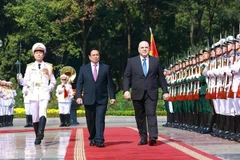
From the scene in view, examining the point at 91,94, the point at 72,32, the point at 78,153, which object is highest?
the point at 72,32

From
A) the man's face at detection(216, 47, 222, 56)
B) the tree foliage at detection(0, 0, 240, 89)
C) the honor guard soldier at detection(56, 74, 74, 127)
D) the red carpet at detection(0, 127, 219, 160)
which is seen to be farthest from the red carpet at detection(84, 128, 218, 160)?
the tree foliage at detection(0, 0, 240, 89)

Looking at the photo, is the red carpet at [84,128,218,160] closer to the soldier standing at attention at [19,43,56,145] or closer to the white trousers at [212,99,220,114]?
the soldier standing at attention at [19,43,56,145]

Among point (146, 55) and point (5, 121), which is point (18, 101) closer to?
point (5, 121)

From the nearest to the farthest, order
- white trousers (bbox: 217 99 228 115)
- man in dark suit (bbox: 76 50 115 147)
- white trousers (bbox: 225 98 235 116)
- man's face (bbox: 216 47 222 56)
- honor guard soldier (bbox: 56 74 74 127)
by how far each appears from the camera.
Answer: man in dark suit (bbox: 76 50 115 147) → white trousers (bbox: 225 98 235 116) → white trousers (bbox: 217 99 228 115) → man's face (bbox: 216 47 222 56) → honor guard soldier (bbox: 56 74 74 127)

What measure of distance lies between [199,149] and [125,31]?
48.8 meters

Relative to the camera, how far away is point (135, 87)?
15891mm

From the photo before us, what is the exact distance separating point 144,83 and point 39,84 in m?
2.54

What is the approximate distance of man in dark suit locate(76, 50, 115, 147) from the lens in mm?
16047

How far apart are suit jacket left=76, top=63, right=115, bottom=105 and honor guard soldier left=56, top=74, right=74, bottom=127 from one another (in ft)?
43.2

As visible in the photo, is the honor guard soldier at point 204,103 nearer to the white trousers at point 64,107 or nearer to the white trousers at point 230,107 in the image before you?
the white trousers at point 230,107

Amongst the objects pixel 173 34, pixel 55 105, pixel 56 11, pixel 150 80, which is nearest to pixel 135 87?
pixel 150 80

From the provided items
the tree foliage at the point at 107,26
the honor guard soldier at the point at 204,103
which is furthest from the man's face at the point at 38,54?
the tree foliage at the point at 107,26

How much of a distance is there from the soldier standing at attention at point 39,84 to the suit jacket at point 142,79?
2029mm

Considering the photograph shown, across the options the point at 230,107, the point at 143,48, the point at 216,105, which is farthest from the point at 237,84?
the point at 216,105
